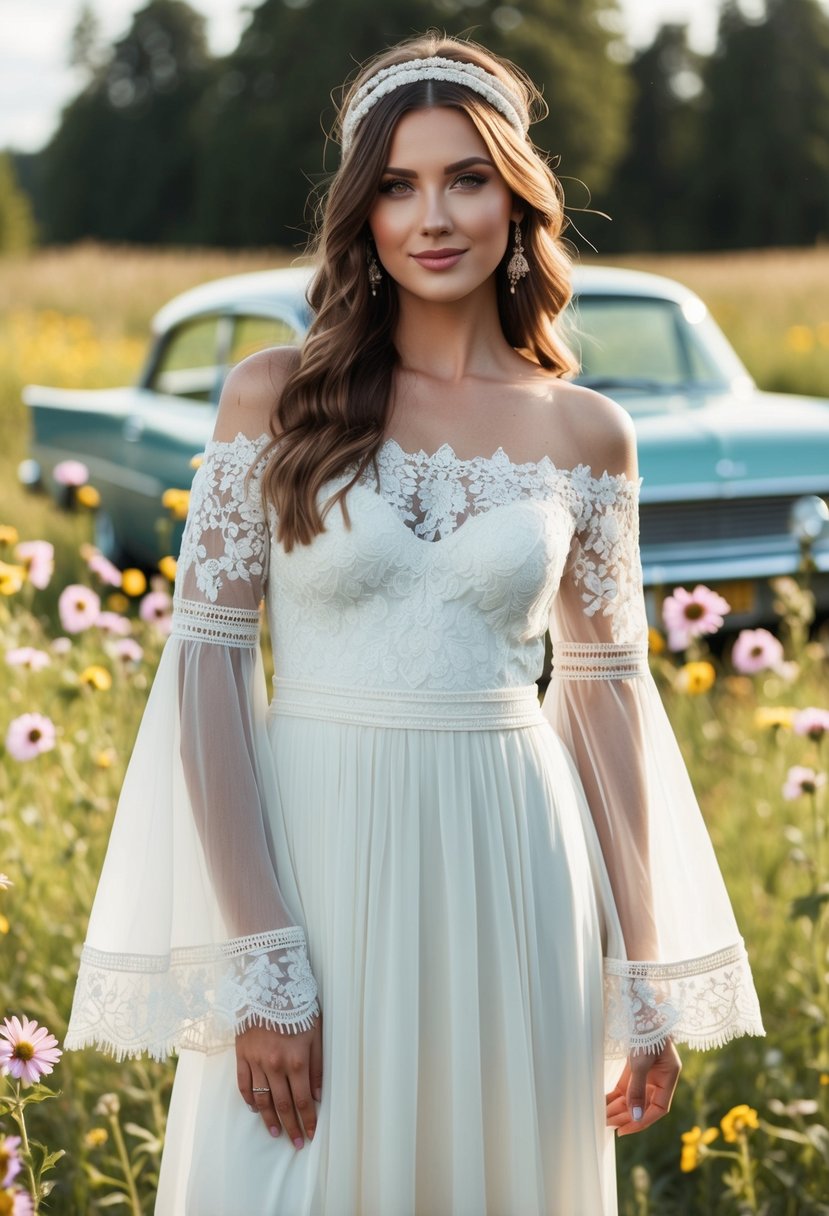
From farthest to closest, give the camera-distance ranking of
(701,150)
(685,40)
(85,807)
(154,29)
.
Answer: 1. (154,29)
2. (685,40)
3. (701,150)
4. (85,807)

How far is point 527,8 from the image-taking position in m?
42.0

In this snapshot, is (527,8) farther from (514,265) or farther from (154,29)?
(514,265)

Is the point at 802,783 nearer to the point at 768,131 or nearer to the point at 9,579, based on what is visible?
the point at 9,579

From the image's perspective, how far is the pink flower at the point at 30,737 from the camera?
120 inches

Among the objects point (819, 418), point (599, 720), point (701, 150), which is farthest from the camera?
point (701, 150)

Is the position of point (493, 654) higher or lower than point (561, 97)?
lower

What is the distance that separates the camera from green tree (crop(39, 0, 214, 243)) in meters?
48.9

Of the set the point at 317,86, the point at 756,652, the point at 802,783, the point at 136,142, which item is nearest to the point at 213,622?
the point at 802,783

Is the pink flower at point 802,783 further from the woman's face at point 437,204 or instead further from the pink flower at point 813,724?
the woman's face at point 437,204

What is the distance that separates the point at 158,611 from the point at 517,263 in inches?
70.3

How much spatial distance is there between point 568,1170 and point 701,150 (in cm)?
4744

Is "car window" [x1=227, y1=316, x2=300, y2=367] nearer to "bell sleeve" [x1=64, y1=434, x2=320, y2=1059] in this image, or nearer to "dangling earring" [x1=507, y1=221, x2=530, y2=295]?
"dangling earring" [x1=507, y1=221, x2=530, y2=295]

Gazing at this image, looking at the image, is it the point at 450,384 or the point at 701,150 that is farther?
the point at 701,150

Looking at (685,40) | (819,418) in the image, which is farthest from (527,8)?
(819,418)
